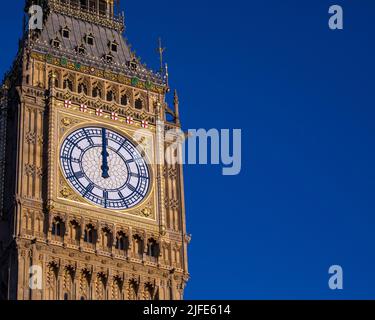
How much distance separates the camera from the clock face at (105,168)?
2783 inches

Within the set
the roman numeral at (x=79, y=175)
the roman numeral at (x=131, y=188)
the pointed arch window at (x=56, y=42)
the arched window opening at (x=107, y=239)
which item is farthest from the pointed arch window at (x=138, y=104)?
the arched window opening at (x=107, y=239)

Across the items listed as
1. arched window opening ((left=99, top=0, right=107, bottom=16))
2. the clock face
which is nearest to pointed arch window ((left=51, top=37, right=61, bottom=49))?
arched window opening ((left=99, top=0, right=107, bottom=16))

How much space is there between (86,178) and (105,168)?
120cm

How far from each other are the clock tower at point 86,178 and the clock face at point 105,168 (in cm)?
5

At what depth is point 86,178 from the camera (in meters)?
70.9

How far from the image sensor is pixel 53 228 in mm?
68875

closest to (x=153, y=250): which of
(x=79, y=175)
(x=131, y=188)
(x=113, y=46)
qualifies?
(x=131, y=188)

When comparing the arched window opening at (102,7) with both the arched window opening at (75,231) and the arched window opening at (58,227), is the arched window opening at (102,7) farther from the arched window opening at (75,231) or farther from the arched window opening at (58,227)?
the arched window opening at (58,227)

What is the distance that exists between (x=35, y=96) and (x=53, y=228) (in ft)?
26.1

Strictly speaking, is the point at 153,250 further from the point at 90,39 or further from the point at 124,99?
the point at 90,39

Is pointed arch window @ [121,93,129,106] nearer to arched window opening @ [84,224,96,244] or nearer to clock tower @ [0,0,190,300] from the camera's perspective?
clock tower @ [0,0,190,300]
